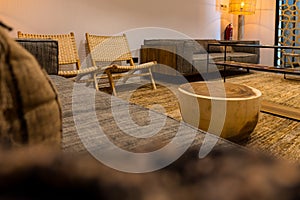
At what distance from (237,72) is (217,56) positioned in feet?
2.56

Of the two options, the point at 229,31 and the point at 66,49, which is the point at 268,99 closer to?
the point at 66,49

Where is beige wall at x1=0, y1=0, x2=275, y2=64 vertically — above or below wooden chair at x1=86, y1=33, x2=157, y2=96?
above

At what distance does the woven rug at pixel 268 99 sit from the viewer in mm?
1764

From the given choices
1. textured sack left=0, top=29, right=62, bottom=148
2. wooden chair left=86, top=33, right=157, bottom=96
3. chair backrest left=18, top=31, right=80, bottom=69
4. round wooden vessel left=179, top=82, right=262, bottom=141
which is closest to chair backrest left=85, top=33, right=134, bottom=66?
wooden chair left=86, top=33, right=157, bottom=96

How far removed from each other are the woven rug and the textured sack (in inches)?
58.6

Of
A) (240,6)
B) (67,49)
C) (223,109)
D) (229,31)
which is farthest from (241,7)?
(223,109)

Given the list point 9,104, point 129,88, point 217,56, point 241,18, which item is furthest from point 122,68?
point 241,18

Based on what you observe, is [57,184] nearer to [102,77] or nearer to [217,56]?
[102,77]

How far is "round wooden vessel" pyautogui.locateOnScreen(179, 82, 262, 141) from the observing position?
1.70 meters

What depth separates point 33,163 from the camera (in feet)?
0.66

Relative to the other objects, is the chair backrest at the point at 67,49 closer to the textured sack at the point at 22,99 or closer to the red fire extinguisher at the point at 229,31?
the red fire extinguisher at the point at 229,31

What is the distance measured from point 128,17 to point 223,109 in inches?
113

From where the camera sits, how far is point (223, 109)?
67.4 inches

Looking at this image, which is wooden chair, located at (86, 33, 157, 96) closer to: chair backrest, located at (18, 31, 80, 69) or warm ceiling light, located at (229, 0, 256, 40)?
chair backrest, located at (18, 31, 80, 69)
